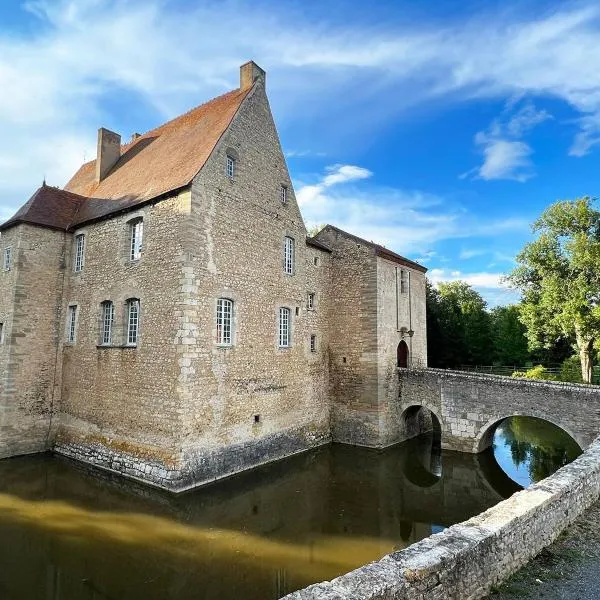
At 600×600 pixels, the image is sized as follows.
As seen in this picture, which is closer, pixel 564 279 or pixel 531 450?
pixel 531 450

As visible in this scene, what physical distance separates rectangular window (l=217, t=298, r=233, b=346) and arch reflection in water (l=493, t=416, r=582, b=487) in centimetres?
921

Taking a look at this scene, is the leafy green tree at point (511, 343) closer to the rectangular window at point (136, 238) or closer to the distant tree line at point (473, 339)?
the distant tree line at point (473, 339)

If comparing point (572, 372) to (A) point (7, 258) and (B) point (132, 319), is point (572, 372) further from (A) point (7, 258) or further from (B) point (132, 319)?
(A) point (7, 258)

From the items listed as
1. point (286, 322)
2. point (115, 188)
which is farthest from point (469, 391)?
point (115, 188)

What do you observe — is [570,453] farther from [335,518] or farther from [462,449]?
[335,518]

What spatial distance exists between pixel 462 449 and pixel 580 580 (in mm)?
10477

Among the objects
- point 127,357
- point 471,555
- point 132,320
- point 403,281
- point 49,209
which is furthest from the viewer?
point 403,281

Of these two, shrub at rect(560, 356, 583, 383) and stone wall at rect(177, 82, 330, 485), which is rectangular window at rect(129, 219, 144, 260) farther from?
shrub at rect(560, 356, 583, 383)

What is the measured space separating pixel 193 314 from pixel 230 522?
4825 mm

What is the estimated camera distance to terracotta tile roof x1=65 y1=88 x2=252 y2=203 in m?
12.0

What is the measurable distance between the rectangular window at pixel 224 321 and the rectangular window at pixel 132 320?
2.30m

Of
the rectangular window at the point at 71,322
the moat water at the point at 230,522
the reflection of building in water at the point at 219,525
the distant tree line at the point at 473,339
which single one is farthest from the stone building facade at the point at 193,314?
the distant tree line at the point at 473,339

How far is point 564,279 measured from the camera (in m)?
24.0

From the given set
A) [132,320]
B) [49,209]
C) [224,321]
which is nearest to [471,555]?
[224,321]
